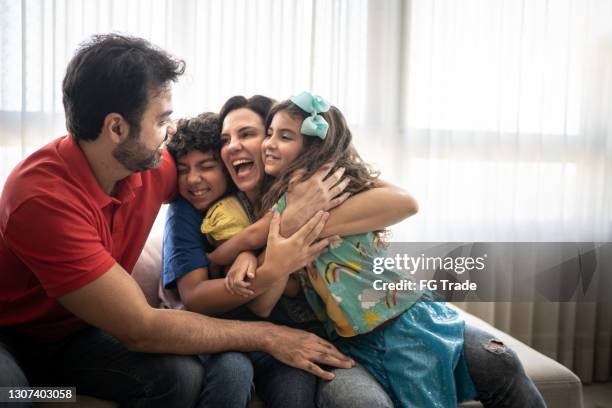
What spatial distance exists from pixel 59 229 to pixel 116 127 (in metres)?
0.35

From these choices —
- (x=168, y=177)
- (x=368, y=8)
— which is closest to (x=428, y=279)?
(x=368, y=8)

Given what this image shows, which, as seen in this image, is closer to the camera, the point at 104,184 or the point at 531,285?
the point at 104,184

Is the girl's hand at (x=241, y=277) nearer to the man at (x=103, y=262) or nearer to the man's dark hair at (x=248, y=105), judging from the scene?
the man at (x=103, y=262)

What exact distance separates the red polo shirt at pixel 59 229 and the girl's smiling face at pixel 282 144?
0.35 m

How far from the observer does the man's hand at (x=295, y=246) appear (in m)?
1.44

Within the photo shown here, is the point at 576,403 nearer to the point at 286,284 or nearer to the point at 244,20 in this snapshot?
the point at 286,284

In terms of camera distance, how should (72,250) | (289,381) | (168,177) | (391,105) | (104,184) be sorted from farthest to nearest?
(391,105), (168,177), (104,184), (289,381), (72,250)

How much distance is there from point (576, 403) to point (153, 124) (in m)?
1.54

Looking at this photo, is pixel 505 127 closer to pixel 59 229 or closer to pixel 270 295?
pixel 270 295

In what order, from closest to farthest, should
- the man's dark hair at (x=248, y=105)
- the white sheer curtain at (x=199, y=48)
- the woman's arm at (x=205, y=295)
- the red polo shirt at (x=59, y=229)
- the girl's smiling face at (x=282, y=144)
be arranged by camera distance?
the red polo shirt at (x=59, y=229) < the woman's arm at (x=205, y=295) < the girl's smiling face at (x=282, y=144) < the man's dark hair at (x=248, y=105) < the white sheer curtain at (x=199, y=48)

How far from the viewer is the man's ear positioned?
4.72 ft

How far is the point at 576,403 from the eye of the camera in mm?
1583

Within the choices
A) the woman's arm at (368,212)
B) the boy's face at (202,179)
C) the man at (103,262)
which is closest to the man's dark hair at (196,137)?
the boy's face at (202,179)

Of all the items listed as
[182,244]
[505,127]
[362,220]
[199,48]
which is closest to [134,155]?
[182,244]
